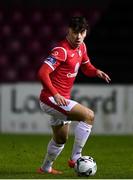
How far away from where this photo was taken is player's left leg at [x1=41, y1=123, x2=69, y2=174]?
8625mm

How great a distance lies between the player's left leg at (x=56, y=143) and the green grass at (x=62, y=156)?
0.16 meters

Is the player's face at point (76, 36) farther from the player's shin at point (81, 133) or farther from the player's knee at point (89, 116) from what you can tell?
the player's shin at point (81, 133)

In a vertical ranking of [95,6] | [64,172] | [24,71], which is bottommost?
[24,71]

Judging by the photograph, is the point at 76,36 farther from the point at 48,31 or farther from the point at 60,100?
the point at 48,31

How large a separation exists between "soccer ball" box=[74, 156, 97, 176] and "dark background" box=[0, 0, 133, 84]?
1087cm

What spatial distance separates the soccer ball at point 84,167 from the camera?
27.3ft

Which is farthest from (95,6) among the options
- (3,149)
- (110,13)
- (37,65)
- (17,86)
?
(3,149)

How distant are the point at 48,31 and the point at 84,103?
5.11 meters

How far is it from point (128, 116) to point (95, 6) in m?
5.34

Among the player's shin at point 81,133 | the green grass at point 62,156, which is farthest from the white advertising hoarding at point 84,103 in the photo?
the player's shin at point 81,133

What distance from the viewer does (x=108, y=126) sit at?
1571 centimetres

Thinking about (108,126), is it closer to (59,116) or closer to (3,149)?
(3,149)

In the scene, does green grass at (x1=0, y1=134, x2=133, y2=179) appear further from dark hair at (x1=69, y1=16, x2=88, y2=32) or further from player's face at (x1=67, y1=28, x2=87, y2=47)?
dark hair at (x1=69, y1=16, x2=88, y2=32)

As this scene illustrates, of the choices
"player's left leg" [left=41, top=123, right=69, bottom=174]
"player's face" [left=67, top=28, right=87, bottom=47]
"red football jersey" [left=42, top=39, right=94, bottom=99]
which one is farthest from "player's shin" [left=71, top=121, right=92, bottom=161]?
"player's face" [left=67, top=28, right=87, bottom=47]
